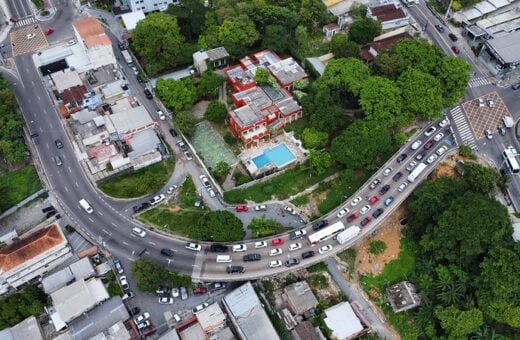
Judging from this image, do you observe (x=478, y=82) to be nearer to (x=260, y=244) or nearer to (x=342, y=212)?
(x=342, y=212)

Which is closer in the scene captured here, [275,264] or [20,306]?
[20,306]

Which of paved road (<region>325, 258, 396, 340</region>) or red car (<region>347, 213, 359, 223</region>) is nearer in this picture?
paved road (<region>325, 258, 396, 340</region>)

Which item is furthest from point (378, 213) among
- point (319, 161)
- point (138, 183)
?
point (138, 183)

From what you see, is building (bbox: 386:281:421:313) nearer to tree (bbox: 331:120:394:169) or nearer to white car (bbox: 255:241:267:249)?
white car (bbox: 255:241:267:249)

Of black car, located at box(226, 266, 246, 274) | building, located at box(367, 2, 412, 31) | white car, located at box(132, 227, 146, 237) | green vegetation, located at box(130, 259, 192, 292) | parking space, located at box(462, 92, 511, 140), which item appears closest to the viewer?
green vegetation, located at box(130, 259, 192, 292)

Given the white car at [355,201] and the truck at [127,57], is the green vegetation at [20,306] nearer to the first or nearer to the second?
the white car at [355,201]

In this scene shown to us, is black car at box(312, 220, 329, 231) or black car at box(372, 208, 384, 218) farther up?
black car at box(312, 220, 329, 231)

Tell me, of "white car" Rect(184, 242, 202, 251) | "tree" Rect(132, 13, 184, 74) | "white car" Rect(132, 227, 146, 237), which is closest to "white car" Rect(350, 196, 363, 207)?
"white car" Rect(184, 242, 202, 251)
